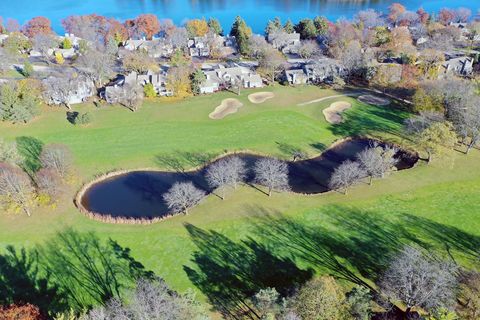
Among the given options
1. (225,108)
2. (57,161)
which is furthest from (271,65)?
(57,161)

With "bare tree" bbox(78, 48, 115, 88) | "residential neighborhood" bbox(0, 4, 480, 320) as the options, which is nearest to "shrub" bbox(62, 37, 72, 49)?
"residential neighborhood" bbox(0, 4, 480, 320)

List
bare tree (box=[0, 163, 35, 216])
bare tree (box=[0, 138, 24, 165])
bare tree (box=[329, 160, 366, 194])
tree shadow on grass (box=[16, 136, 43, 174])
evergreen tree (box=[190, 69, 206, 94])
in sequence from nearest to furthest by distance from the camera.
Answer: bare tree (box=[0, 163, 35, 216])
bare tree (box=[329, 160, 366, 194])
bare tree (box=[0, 138, 24, 165])
tree shadow on grass (box=[16, 136, 43, 174])
evergreen tree (box=[190, 69, 206, 94])

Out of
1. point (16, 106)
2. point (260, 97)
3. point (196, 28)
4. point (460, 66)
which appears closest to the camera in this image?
point (16, 106)

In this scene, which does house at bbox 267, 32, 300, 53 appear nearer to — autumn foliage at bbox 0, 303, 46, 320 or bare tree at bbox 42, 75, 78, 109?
bare tree at bbox 42, 75, 78, 109

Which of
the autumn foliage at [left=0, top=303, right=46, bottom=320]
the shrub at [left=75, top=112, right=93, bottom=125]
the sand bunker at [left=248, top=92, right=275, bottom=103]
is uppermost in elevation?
the shrub at [left=75, top=112, right=93, bottom=125]

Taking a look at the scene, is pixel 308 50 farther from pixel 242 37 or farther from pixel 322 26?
pixel 242 37

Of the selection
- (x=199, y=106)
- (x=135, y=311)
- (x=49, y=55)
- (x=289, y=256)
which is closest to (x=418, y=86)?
(x=199, y=106)

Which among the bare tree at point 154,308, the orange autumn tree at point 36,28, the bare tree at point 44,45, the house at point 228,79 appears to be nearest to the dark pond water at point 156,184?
the bare tree at point 154,308
